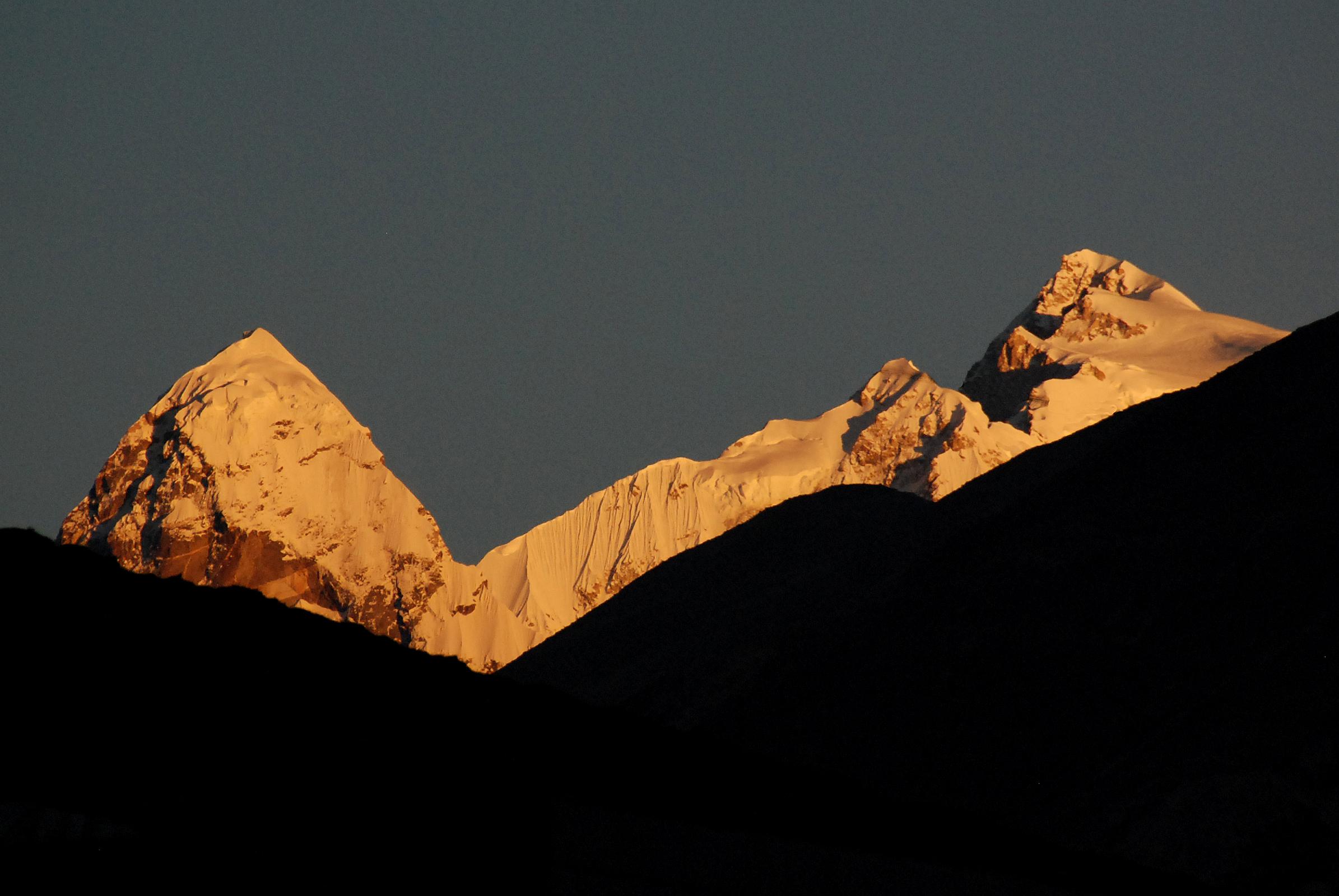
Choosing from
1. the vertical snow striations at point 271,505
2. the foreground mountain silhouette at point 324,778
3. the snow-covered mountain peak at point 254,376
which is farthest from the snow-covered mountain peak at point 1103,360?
the foreground mountain silhouette at point 324,778

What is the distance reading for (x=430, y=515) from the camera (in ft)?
535

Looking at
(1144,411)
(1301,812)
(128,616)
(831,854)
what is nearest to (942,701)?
(1301,812)

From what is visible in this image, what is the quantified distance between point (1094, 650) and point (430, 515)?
132238mm

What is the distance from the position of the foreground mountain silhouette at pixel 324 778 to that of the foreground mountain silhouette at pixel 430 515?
120m

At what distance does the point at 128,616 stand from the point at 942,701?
27757 millimetres

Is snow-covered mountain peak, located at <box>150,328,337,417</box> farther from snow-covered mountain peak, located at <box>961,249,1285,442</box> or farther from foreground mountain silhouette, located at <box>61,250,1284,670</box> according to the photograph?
snow-covered mountain peak, located at <box>961,249,1285,442</box>

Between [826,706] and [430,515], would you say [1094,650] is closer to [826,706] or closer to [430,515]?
[826,706]

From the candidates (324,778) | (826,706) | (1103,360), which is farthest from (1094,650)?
(1103,360)

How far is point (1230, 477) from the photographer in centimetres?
4206

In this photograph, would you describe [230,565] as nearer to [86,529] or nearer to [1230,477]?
[86,529]

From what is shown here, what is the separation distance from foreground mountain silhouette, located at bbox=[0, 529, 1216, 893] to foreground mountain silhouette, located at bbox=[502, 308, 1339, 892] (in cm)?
1451

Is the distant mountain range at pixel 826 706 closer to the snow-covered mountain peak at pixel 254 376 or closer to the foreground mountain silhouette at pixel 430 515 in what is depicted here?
the foreground mountain silhouette at pixel 430 515

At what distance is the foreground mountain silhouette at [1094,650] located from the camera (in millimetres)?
26359

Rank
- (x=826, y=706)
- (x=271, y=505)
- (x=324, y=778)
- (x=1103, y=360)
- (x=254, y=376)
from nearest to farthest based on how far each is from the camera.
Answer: (x=324, y=778)
(x=826, y=706)
(x=271, y=505)
(x=254, y=376)
(x=1103, y=360)
